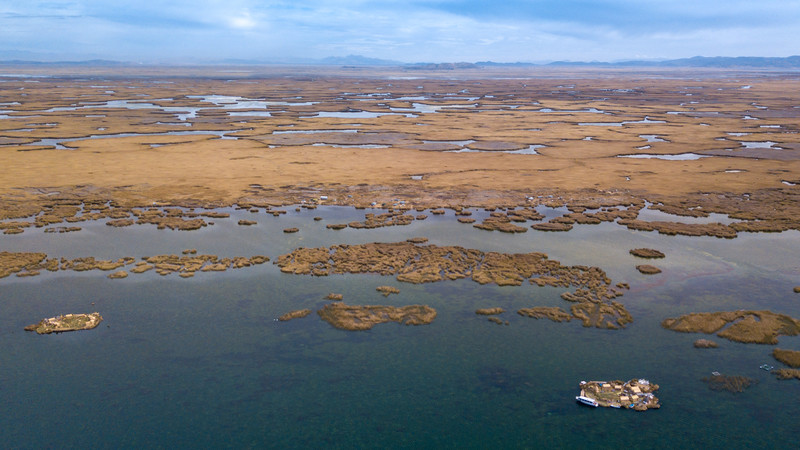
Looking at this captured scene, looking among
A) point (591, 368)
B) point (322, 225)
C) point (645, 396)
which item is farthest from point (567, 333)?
point (322, 225)

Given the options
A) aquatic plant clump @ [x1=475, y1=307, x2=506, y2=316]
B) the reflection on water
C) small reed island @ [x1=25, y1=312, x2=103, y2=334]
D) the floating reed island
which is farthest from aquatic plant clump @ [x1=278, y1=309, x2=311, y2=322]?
the reflection on water

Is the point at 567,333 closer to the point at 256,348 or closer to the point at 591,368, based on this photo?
the point at 591,368

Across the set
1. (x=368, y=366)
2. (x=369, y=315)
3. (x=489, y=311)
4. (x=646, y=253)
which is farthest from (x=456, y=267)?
(x=646, y=253)

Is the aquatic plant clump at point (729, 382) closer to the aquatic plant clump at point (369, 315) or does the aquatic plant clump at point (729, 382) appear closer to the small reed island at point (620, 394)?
the small reed island at point (620, 394)

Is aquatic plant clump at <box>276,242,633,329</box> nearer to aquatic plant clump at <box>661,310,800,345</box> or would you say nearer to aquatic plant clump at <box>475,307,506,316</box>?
aquatic plant clump at <box>661,310,800,345</box>

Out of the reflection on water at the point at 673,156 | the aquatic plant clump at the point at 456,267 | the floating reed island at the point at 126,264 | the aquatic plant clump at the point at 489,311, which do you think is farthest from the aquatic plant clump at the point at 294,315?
the reflection on water at the point at 673,156
